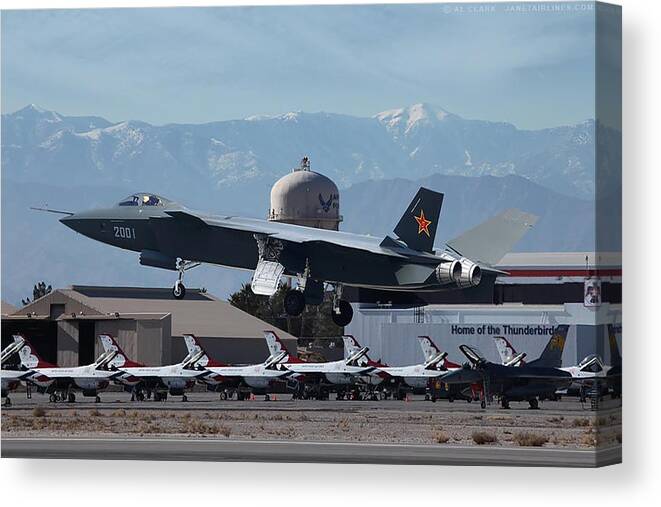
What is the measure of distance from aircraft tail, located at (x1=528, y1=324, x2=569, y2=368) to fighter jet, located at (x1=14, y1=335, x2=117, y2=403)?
12.2m

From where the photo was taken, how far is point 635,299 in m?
30.1

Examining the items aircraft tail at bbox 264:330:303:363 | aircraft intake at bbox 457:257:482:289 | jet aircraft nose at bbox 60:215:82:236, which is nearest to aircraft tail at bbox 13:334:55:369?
jet aircraft nose at bbox 60:215:82:236

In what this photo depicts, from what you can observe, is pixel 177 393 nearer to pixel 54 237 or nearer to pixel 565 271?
pixel 54 237

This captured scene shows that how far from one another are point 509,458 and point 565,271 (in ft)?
14.9

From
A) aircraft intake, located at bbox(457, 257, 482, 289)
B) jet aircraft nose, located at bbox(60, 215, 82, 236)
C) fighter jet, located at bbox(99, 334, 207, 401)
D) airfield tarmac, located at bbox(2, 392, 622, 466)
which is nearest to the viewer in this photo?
airfield tarmac, located at bbox(2, 392, 622, 466)

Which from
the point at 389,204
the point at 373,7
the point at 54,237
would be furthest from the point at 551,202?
the point at 54,237

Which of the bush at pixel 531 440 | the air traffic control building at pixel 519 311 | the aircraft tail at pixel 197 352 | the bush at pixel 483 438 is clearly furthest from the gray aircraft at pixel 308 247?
the bush at pixel 531 440

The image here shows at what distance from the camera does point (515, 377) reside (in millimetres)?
39219

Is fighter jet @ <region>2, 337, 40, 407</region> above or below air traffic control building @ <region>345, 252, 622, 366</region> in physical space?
below

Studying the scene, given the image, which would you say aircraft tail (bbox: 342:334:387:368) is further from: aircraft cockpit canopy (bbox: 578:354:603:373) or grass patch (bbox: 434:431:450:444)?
aircraft cockpit canopy (bbox: 578:354:603:373)

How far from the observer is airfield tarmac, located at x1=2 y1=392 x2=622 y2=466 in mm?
31922

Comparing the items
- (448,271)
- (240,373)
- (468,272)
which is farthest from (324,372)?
(468,272)

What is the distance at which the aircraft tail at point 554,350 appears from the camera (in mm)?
32969

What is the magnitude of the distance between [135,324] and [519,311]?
10.4 meters
